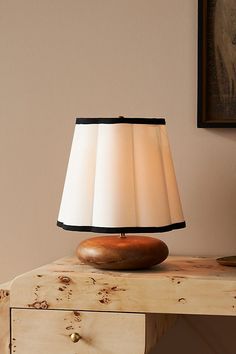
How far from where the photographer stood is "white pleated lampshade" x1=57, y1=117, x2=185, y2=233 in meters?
1.79

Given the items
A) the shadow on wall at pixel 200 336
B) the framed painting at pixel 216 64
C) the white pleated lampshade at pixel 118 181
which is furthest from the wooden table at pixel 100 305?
the framed painting at pixel 216 64

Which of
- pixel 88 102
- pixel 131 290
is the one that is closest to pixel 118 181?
pixel 131 290

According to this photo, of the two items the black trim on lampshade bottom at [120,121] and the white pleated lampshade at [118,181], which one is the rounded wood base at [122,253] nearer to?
the white pleated lampshade at [118,181]

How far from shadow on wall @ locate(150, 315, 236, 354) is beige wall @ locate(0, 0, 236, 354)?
0.19 metres

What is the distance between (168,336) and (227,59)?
2.60ft

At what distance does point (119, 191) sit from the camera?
1.80 m

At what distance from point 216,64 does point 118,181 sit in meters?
0.52

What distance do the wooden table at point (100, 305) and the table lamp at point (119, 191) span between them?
54mm

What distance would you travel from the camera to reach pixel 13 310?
5.98ft

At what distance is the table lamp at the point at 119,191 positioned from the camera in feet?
5.88

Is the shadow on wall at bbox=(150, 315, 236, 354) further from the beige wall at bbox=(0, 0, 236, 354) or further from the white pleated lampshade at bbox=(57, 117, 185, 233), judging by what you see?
the white pleated lampshade at bbox=(57, 117, 185, 233)

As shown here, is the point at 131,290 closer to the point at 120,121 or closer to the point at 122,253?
the point at 122,253

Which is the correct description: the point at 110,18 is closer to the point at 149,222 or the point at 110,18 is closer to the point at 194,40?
the point at 194,40

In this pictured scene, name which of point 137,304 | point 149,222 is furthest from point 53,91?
point 137,304
